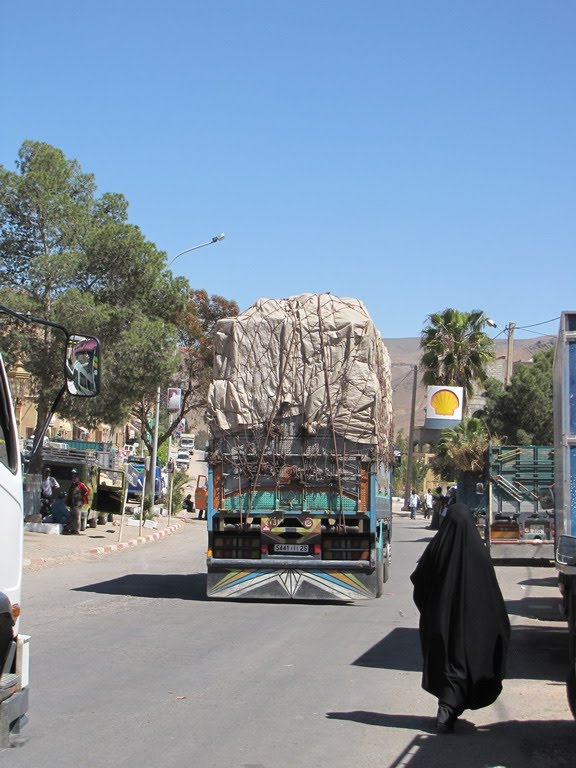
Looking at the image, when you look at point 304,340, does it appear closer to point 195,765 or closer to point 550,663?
point 550,663

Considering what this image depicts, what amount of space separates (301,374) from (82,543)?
43.4ft

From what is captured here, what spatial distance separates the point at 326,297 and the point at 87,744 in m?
10.0

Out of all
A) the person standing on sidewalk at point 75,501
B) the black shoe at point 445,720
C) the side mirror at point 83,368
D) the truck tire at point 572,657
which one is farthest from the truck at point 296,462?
the person standing on sidewalk at point 75,501

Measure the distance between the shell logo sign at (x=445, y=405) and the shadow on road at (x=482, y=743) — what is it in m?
47.5

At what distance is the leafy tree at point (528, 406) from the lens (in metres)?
47.9

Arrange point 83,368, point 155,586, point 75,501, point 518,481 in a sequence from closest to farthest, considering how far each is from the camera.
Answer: point 83,368
point 155,586
point 518,481
point 75,501

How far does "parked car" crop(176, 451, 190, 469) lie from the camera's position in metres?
60.3

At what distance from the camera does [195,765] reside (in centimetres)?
627

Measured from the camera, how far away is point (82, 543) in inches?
1044

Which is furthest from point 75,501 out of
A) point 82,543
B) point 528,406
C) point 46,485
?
point 528,406

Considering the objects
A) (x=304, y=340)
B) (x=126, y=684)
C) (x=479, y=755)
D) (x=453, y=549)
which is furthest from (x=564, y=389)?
(x=304, y=340)

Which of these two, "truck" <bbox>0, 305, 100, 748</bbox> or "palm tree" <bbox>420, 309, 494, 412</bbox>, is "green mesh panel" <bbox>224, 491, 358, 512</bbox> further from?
"palm tree" <bbox>420, 309, 494, 412</bbox>

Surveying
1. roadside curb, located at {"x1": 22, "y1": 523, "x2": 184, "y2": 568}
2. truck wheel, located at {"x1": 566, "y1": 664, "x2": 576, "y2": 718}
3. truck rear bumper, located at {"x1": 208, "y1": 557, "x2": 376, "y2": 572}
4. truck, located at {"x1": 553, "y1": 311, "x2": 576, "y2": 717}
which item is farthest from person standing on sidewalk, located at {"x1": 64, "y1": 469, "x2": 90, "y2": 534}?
truck wheel, located at {"x1": 566, "y1": 664, "x2": 576, "y2": 718}

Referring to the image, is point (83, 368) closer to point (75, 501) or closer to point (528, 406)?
point (75, 501)
